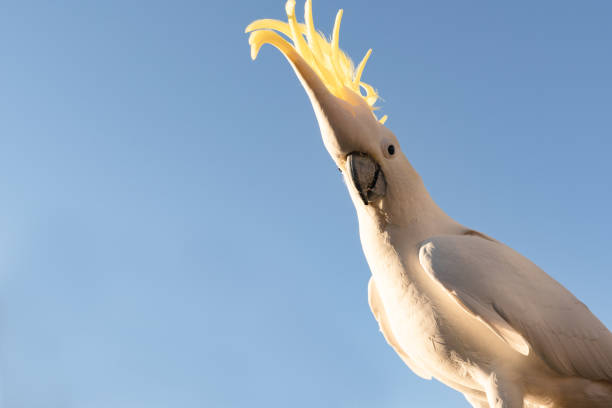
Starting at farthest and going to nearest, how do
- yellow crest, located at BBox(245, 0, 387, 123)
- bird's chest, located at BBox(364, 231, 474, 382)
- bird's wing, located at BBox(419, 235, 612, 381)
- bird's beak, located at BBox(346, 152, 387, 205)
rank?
yellow crest, located at BBox(245, 0, 387, 123) < bird's beak, located at BBox(346, 152, 387, 205) < bird's chest, located at BBox(364, 231, 474, 382) < bird's wing, located at BBox(419, 235, 612, 381)

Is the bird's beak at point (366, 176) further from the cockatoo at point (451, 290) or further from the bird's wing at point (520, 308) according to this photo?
the bird's wing at point (520, 308)

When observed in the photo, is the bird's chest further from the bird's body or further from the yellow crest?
the yellow crest

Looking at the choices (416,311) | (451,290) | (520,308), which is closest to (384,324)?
(416,311)

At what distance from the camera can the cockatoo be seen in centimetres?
278

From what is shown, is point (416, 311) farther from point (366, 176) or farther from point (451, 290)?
point (366, 176)

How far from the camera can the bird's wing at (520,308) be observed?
273 centimetres

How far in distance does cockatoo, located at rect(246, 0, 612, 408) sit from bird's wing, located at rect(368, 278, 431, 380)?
0.36 feet

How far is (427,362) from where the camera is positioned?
123 inches

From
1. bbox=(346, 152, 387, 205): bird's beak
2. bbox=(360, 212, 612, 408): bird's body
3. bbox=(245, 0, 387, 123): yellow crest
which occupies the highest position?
bbox=(245, 0, 387, 123): yellow crest

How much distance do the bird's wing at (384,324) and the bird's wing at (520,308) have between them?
810 millimetres

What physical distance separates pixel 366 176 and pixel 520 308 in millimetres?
1153

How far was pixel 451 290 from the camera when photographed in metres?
2.77

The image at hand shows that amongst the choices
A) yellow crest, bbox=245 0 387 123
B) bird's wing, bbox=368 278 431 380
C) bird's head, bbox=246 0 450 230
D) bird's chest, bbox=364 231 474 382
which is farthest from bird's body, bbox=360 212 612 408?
yellow crest, bbox=245 0 387 123

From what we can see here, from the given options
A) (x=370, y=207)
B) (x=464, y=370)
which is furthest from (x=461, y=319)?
(x=370, y=207)
